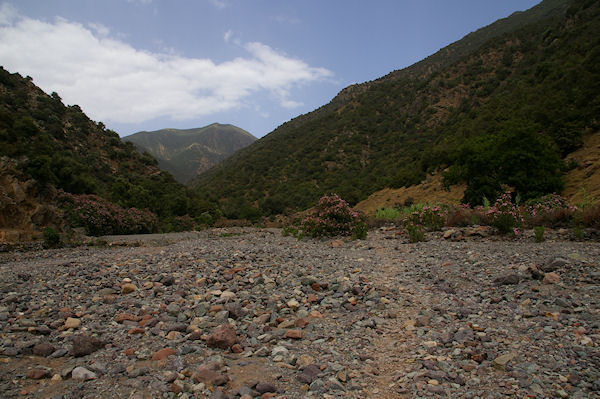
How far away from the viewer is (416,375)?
8.21ft

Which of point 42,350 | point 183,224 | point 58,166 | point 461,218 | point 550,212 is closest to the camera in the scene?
point 42,350

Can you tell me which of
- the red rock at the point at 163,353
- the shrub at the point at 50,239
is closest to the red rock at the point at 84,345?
the red rock at the point at 163,353

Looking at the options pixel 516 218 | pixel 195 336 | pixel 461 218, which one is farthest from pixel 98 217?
pixel 516 218

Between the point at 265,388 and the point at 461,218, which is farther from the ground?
the point at 265,388

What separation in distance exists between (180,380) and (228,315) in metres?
1.32

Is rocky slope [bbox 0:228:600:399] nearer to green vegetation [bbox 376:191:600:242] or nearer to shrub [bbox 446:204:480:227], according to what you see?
green vegetation [bbox 376:191:600:242]

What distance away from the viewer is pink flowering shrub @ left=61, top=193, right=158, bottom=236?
13.3m

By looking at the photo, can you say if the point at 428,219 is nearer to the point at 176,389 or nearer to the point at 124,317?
the point at 124,317

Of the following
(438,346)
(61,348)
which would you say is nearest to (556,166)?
(438,346)

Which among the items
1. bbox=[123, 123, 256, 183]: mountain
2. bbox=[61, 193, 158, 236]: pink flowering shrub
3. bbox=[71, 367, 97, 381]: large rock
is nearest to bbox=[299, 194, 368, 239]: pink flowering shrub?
bbox=[71, 367, 97, 381]: large rock

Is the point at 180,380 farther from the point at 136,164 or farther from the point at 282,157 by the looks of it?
the point at 282,157

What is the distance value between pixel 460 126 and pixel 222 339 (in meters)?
27.7

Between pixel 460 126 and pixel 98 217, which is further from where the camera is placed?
pixel 460 126

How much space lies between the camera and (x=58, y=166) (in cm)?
1578
